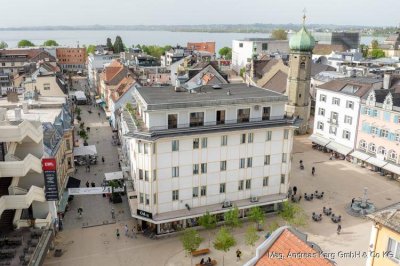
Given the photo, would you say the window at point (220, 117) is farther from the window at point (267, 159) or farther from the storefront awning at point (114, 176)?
the storefront awning at point (114, 176)

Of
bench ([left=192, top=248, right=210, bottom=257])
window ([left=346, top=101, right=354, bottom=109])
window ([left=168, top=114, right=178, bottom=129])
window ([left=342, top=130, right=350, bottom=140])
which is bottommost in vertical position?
bench ([left=192, top=248, right=210, bottom=257])

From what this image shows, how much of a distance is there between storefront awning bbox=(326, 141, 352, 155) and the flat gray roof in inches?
1025

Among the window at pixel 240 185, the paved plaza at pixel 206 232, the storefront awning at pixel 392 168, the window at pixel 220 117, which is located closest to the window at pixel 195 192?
the paved plaza at pixel 206 232

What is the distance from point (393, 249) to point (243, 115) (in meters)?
24.8

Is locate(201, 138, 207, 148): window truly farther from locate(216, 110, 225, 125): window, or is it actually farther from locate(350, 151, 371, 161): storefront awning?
locate(350, 151, 371, 161): storefront awning

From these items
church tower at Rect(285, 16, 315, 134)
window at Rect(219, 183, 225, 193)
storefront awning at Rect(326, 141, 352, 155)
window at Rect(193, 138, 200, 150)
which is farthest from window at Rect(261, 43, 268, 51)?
window at Rect(193, 138, 200, 150)

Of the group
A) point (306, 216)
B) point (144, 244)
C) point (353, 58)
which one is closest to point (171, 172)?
point (144, 244)

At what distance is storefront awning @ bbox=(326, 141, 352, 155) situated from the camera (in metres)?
66.1

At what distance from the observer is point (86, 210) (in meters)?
48.1

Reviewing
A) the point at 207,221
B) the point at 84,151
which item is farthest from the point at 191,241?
the point at 84,151

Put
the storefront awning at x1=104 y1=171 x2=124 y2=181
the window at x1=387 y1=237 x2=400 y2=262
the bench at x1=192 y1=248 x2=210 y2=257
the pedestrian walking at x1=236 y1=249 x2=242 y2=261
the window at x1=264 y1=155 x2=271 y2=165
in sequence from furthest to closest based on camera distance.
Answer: the storefront awning at x1=104 y1=171 x2=124 y2=181 < the window at x1=264 y1=155 x2=271 y2=165 < the bench at x1=192 y1=248 x2=210 y2=257 < the pedestrian walking at x1=236 y1=249 x2=242 y2=261 < the window at x1=387 y1=237 x2=400 y2=262

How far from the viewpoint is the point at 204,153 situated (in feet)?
137

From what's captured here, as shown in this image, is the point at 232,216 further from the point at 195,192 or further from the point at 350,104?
the point at 350,104

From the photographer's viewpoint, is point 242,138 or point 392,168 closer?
point 242,138
